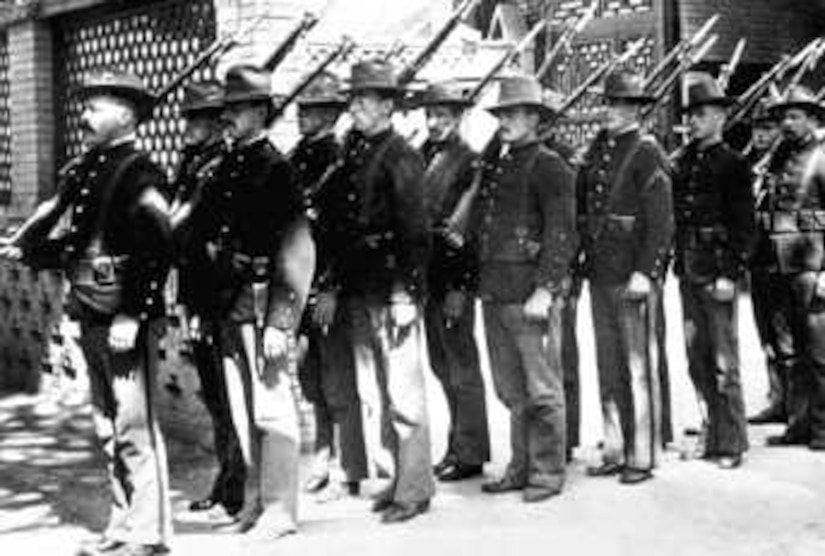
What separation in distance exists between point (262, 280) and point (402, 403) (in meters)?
0.96

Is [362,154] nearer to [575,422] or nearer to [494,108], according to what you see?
[494,108]

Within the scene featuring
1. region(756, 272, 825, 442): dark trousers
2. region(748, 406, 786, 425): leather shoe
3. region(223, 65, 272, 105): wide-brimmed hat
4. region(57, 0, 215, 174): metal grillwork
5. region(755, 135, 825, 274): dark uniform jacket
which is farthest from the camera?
region(57, 0, 215, 174): metal grillwork

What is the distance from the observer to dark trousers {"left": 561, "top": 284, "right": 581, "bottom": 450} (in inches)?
311

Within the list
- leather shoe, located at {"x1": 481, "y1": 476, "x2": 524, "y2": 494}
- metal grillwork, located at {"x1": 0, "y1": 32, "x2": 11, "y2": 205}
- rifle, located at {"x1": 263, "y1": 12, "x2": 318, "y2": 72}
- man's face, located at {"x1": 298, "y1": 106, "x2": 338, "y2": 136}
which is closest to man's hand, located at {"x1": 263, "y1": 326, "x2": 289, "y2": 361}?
leather shoe, located at {"x1": 481, "y1": 476, "x2": 524, "y2": 494}

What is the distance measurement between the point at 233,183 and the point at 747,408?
4.72 meters

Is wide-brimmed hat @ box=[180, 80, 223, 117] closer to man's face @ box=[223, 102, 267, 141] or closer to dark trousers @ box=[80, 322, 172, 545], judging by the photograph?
man's face @ box=[223, 102, 267, 141]

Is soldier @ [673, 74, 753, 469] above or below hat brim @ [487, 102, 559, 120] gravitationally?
below

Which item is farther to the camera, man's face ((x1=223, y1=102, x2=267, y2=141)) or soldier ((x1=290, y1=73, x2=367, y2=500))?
soldier ((x1=290, y1=73, x2=367, y2=500))

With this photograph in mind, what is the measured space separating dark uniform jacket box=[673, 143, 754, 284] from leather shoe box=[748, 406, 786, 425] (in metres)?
1.60

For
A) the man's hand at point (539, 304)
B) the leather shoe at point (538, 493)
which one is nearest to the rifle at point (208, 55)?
the man's hand at point (539, 304)

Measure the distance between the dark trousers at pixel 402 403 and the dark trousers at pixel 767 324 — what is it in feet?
9.83

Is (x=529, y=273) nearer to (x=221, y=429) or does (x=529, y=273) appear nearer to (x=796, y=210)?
(x=221, y=429)

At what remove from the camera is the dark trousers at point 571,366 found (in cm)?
791

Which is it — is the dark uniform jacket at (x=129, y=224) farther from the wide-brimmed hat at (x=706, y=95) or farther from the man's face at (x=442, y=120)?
the wide-brimmed hat at (x=706, y=95)
